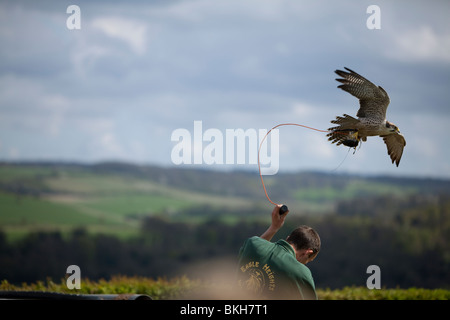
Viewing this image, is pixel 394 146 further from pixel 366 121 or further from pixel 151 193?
pixel 151 193

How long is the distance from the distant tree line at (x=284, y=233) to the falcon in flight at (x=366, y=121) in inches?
2770

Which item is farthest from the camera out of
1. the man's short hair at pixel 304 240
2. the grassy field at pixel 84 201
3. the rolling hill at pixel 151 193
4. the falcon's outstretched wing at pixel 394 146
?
the rolling hill at pixel 151 193

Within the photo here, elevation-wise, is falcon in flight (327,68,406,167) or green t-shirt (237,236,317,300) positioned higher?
falcon in flight (327,68,406,167)

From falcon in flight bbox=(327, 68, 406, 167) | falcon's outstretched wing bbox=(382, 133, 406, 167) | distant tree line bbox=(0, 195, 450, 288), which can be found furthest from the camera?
distant tree line bbox=(0, 195, 450, 288)

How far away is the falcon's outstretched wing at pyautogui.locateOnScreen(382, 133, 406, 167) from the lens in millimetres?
7828

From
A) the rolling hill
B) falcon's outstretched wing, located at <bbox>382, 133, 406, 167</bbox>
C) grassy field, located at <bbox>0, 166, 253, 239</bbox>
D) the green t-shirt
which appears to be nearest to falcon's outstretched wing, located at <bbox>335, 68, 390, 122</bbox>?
falcon's outstretched wing, located at <bbox>382, 133, 406, 167</bbox>

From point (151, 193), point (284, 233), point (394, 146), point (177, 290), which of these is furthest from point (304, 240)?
point (151, 193)

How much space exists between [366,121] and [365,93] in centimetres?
55

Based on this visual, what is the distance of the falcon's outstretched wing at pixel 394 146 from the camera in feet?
25.7

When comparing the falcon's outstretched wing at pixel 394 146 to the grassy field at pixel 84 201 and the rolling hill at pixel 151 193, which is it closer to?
the grassy field at pixel 84 201

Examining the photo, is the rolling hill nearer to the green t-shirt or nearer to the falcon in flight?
the falcon in flight

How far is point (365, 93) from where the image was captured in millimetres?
7750

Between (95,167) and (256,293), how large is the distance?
15087 cm

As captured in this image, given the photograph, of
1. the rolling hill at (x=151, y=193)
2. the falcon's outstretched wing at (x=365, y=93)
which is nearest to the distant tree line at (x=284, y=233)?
the rolling hill at (x=151, y=193)
